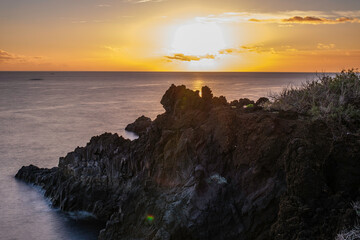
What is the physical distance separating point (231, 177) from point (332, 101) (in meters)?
5.88

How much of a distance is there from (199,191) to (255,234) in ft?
9.96

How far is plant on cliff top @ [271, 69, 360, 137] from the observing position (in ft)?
54.2

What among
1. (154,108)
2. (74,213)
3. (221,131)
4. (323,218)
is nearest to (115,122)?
(154,108)

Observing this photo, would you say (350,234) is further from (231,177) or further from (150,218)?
A: (150,218)

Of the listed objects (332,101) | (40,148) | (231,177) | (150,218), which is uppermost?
(332,101)

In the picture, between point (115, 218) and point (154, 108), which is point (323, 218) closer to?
point (115, 218)

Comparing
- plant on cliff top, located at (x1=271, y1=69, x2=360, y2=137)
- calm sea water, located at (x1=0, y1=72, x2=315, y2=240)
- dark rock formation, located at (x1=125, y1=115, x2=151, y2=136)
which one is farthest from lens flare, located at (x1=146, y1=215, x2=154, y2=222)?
dark rock formation, located at (x1=125, y1=115, x2=151, y2=136)

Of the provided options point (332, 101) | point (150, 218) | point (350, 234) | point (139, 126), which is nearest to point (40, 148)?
point (139, 126)

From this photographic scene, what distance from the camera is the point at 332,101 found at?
1781 cm

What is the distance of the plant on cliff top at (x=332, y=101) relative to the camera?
16.5 meters

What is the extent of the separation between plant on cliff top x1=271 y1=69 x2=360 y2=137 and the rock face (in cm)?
95

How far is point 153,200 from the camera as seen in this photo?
18.9 metres

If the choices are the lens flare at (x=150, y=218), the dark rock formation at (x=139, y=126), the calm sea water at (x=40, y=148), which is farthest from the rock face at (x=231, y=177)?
the dark rock formation at (x=139, y=126)

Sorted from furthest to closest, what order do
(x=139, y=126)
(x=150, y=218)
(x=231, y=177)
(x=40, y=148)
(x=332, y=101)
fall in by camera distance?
(x=139, y=126)
(x=40, y=148)
(x=150, y=218)
(x=332, y=101)
(x=231, y=177)
